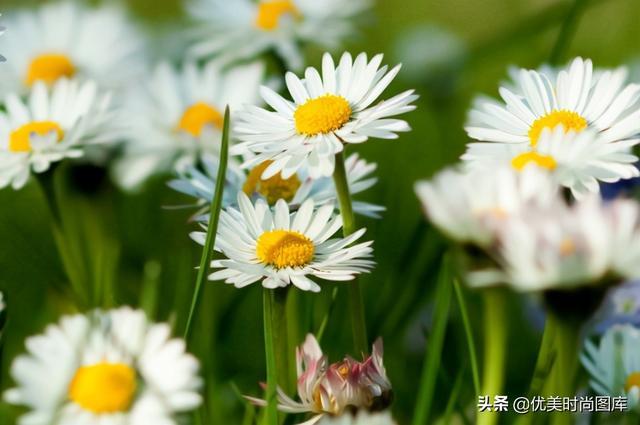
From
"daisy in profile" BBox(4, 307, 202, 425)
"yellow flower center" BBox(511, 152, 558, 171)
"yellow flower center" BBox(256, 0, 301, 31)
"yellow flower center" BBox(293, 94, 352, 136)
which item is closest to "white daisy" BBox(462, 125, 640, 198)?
"yellow flower center" BBox(511, 152, 558, 171)

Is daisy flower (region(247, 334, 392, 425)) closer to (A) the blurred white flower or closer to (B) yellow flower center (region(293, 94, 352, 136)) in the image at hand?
(A) the blurred white flower

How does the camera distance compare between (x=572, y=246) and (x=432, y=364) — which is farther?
(x=432, y=364)

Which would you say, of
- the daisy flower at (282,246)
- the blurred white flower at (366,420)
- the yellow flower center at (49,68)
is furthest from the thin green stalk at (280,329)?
the yellow flower center at (49,68)

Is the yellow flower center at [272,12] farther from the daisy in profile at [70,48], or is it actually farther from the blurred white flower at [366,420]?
the blurred white flower at [366,420]

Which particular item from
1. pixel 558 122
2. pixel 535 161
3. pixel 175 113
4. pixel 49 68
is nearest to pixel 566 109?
pixel 558 122

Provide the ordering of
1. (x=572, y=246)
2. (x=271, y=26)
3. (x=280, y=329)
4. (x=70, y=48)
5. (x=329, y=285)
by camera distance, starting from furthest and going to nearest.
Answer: (x=70, y=48) < (x=271, y=26) < (x=329, y=285) < (x=280, y=329) < (x=572, y=246)

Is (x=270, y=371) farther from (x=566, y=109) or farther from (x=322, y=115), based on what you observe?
(x=566, y=109)
